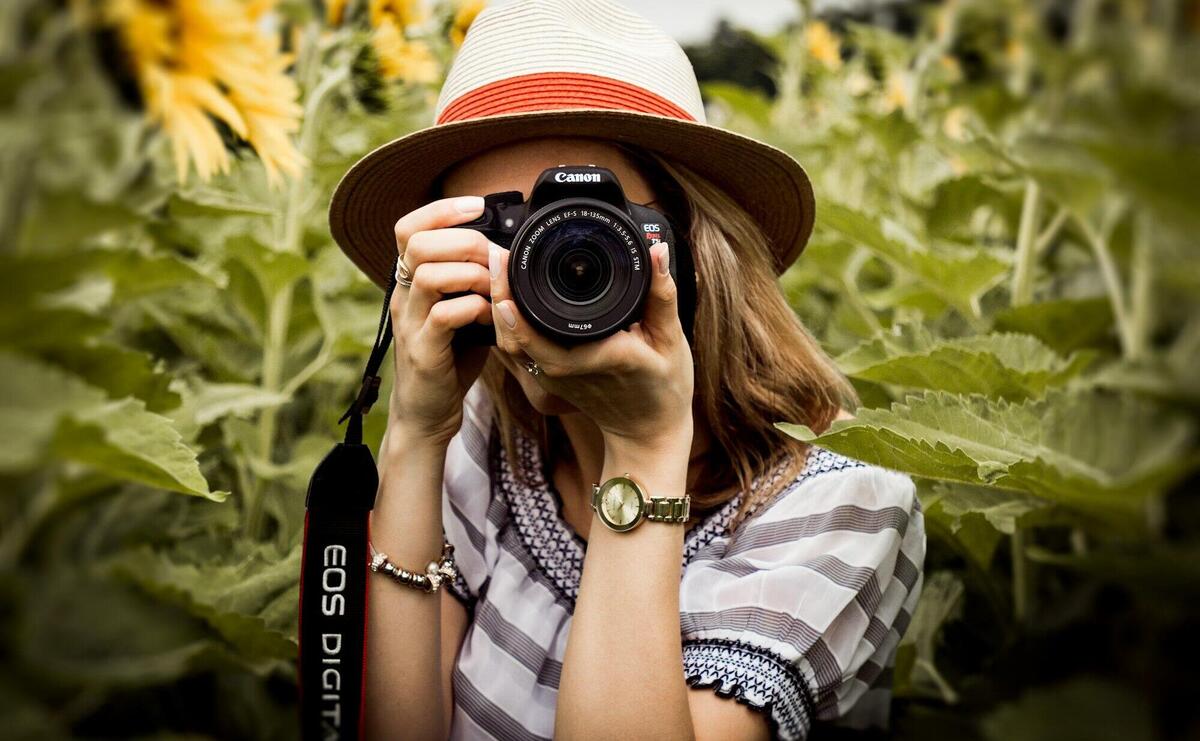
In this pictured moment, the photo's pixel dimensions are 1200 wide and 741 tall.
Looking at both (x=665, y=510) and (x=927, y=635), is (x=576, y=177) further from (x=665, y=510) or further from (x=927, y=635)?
(x=927, y=635)

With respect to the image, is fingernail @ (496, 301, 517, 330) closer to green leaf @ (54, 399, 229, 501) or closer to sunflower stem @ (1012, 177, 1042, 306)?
green leaf @ (54, 399, 229, 501)

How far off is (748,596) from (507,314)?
1.42ft

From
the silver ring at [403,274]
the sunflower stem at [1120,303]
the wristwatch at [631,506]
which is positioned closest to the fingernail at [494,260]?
the silver ring at [403,274]

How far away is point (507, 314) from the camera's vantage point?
1091 millimetres

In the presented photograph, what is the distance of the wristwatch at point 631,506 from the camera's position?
113 cm

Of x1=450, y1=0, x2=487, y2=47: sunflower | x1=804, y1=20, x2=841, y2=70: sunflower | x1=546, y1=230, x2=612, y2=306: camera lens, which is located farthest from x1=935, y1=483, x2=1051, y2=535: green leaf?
x1=804, y1=20, x2=841, y2=70: sunflower

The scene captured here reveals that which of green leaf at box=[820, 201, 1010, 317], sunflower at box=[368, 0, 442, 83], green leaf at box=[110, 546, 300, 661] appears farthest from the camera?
sunflower at box=[368, 0, 442, 83]

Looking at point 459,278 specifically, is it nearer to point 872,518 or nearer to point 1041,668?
point 872,518

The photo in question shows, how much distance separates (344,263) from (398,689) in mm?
897

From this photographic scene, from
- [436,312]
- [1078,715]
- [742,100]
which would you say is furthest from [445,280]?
[742,100]

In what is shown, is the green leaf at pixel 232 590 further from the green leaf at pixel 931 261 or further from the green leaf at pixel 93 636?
the green leaf at pixel 931 261

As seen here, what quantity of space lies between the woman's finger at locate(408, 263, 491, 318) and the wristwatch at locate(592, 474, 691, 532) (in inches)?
10.1

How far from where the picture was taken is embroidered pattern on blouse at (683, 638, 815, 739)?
45.8 inches

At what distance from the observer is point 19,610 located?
414 millimetres
